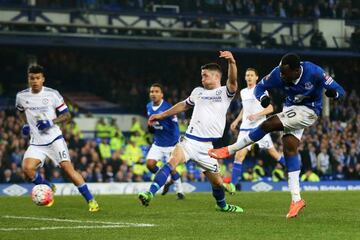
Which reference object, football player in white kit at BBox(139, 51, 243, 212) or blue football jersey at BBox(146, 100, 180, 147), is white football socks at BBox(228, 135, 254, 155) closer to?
football player in white kit at BBox(139, 51, 243, 212)

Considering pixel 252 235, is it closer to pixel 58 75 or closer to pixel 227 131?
pixel 227 131

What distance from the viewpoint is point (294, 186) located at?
14.8 metres

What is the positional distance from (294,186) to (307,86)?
1680 mm

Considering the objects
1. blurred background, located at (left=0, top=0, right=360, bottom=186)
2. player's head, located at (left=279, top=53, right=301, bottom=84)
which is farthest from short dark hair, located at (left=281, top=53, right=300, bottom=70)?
blurred background, located at (left=0, top=0, right=360, bottom=186)

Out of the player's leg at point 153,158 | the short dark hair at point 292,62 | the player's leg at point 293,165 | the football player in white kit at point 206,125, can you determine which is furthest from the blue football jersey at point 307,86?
the player's leg at point 153,158

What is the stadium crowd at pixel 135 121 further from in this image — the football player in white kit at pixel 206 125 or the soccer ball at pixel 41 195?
the football player in white kit at pixel 206 125

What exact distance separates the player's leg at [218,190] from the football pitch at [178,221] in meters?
0.26

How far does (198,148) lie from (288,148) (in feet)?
5.14

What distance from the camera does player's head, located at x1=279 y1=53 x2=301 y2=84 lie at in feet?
45.8

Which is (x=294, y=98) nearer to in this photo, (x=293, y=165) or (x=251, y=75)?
(x=293, y=165)

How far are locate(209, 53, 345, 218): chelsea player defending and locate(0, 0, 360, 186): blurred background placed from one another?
1603cm

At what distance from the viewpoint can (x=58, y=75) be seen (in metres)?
40.1

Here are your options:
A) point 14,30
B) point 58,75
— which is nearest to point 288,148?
point 14,30

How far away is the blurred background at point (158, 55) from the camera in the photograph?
3356 cm
